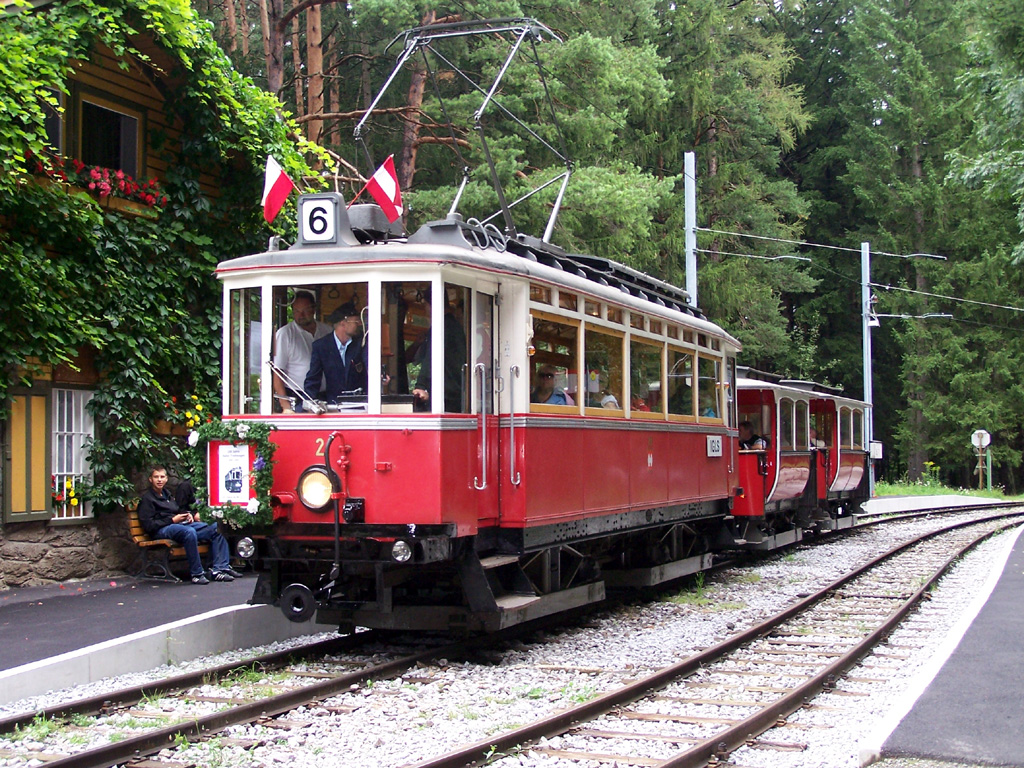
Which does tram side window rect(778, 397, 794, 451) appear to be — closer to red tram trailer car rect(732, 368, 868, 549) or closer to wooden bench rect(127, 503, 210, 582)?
red tram trailer car rect(732, 368, 868, 549)

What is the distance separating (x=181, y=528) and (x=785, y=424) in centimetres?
962

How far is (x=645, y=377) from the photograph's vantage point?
37.6ft

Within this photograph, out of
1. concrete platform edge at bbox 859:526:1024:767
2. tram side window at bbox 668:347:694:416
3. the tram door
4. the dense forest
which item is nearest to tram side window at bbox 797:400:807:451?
the dense forest

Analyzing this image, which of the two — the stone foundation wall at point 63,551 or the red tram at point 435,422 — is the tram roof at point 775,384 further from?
the stone foundation wall at point 63,551

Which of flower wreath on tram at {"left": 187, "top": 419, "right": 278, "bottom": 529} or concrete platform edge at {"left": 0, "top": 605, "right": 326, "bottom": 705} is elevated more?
flower wreath on tram at {"left": 187, "top": 419, "right": 278, "bottom": 529}

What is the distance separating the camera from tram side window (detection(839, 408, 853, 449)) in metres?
22.4

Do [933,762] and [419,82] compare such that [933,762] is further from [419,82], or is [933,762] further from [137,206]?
[419,82]

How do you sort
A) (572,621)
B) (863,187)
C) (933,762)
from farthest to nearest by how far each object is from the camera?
(863,187)
(572,621)
(933,762)

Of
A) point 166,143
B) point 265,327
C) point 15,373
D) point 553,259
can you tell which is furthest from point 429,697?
point 166,143

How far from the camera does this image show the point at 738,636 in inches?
373

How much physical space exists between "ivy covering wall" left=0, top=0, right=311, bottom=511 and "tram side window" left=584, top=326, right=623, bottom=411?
17.4 feet

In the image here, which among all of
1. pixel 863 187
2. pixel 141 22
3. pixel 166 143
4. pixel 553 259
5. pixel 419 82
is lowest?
pixel 553 259

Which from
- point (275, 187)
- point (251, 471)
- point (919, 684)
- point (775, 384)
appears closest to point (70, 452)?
point (275, 187)

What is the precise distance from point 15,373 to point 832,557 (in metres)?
11.8
